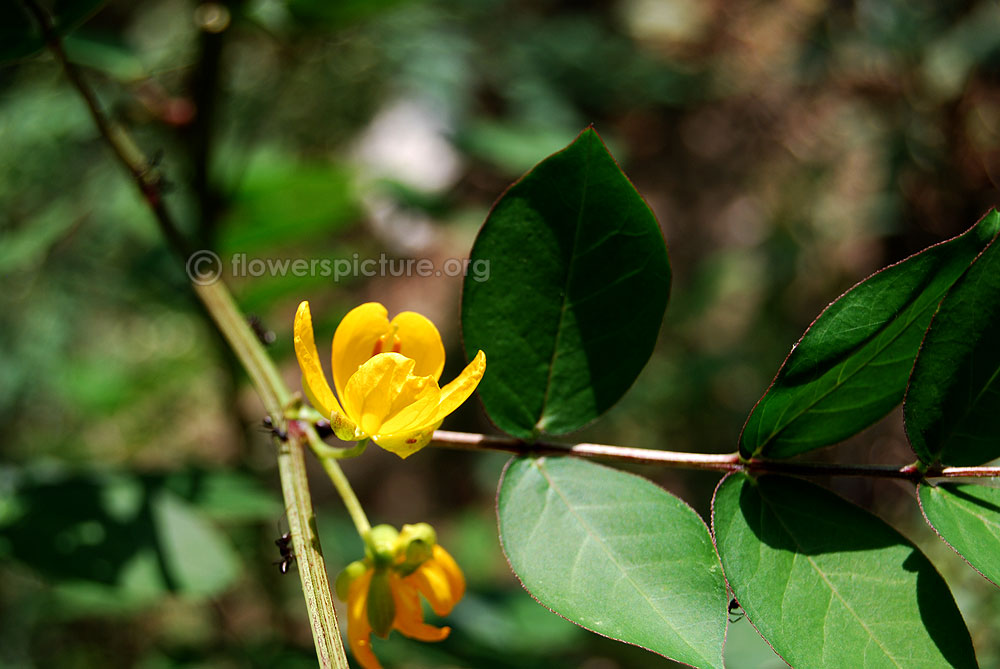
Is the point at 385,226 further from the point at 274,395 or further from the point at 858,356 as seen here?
the point at 858,356

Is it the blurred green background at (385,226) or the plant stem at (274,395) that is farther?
the blurred green background at (385,226)

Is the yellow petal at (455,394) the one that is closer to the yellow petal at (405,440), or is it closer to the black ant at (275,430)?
the yellow petal at (405,440)

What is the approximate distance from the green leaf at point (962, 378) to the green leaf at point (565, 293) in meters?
0.19

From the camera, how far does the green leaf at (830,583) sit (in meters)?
0.49

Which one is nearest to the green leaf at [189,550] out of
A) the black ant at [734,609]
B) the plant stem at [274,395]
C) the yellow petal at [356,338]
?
the plant stem at [274,395]

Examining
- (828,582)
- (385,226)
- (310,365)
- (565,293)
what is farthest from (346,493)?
(385,226)

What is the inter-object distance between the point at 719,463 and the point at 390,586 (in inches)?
10.8

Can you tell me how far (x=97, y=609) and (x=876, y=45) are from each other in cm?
248

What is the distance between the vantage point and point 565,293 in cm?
59

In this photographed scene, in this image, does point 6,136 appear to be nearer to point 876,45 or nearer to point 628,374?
point 628,374

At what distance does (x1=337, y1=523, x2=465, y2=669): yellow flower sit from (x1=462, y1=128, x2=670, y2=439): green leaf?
4.8 inches

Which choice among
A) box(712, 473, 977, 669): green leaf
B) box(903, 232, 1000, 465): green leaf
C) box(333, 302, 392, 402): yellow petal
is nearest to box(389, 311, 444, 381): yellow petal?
box(333, 302, 392, 402): yellow petal

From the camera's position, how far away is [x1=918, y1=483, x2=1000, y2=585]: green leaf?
0.50 meters

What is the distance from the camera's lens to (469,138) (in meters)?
1.82
